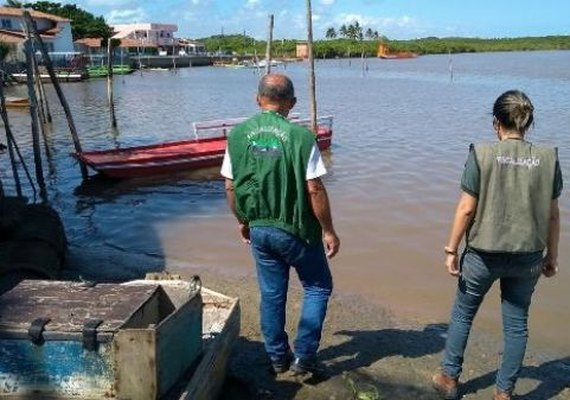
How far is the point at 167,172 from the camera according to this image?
15.2m

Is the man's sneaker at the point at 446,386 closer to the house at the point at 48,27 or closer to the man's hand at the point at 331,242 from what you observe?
the man's hand at the point at 331,242

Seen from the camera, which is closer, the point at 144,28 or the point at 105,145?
the point at 105,145

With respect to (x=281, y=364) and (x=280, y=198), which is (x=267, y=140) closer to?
(x=280, y=198)

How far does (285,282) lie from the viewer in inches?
177

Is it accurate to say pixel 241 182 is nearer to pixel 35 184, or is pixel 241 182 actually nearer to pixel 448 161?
pixel 35 184

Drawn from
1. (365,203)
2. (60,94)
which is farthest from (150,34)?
(365,203)

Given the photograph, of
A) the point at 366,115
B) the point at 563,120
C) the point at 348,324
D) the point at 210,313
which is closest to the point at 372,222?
the point at 348,324

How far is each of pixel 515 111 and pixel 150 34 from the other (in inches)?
4492

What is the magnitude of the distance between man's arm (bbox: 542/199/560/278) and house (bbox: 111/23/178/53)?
105 meters

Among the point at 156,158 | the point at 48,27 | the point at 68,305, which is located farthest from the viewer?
the point at 48,27

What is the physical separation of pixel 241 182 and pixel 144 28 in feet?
371

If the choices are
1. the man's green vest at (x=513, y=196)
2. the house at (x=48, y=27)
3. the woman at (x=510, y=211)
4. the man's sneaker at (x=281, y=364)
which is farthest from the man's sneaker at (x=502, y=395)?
the house at (x=48, y=27)

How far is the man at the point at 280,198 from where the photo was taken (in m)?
4.07

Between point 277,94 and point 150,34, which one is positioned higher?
point 150,34
